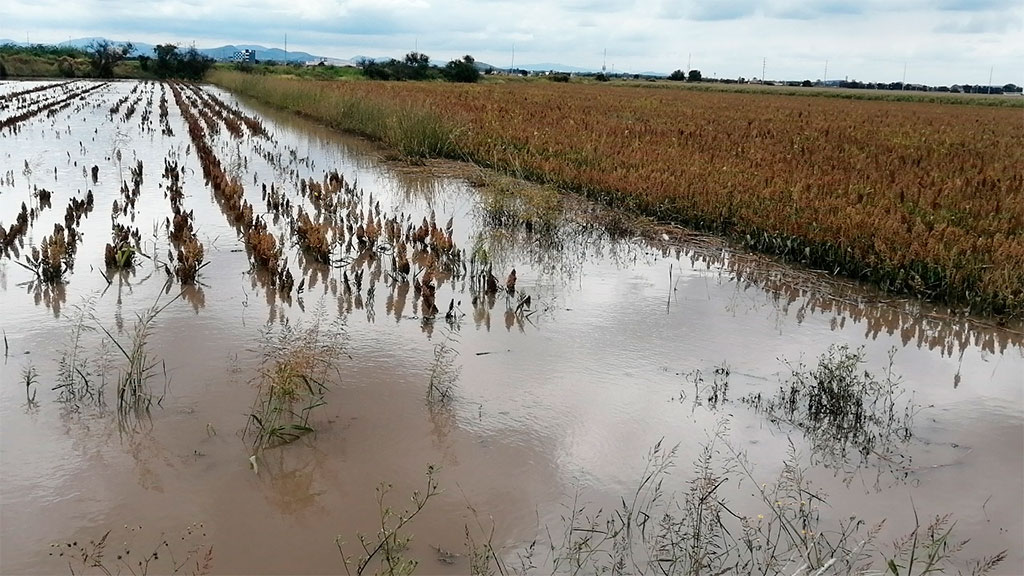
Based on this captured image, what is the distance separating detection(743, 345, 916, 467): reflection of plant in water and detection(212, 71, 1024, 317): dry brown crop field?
2336 millimetres

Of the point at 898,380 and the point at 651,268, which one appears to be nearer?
the point at 898,380

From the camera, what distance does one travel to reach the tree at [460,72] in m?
62.5

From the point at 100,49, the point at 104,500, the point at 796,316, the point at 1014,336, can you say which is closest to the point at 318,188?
the point at 796,316

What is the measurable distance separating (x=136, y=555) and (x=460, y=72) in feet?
205

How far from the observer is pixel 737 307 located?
620 centimetres

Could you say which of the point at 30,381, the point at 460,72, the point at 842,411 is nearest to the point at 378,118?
the point at 30,381

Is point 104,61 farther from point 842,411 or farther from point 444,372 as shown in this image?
point 842,411

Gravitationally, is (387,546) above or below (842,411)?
below

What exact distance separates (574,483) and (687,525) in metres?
0.55

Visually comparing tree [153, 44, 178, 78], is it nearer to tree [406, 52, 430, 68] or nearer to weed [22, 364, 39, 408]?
tree [406, 52, 430, 68]

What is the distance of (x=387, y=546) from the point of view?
2768mm

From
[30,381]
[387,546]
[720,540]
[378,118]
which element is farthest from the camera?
[378,118]

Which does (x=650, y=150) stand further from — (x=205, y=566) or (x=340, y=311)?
(x=205, y=566)

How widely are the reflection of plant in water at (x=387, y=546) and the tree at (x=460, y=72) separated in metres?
62.1
